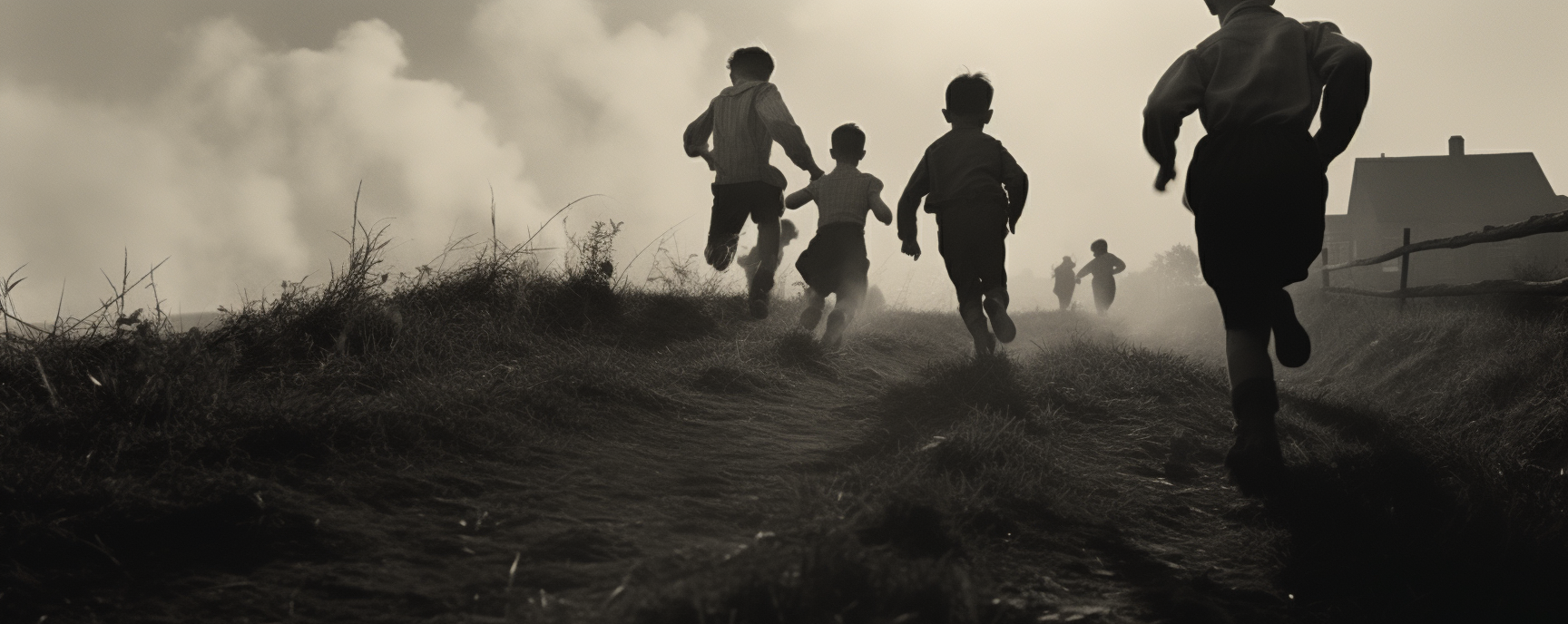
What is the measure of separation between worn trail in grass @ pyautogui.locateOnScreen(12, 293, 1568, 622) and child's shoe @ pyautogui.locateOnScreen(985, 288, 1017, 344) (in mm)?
1039

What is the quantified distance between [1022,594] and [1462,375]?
4547mm

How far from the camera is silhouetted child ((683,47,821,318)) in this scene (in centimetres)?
624

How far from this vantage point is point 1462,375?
511cm

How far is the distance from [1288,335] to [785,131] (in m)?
3.69

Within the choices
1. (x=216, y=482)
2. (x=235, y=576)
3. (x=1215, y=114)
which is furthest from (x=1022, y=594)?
(x=1215, y=114)

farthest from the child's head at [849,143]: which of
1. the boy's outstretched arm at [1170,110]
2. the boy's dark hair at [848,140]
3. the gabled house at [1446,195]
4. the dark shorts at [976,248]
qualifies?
the gabled house at [1446,195]

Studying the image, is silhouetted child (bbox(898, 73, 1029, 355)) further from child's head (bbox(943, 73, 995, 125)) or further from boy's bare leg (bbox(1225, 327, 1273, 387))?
boy's bare leg (bbox(1225, 327, 1273, 387))

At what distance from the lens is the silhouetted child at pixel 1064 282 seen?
52.1 feet

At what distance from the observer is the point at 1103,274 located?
48.2 feet

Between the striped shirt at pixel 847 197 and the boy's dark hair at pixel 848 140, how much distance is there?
165 millimetres

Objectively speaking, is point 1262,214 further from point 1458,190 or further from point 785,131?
point 1458,190

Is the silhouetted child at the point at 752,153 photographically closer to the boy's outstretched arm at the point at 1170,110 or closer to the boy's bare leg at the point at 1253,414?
the boy's outstretched arm at the point at 1170,110

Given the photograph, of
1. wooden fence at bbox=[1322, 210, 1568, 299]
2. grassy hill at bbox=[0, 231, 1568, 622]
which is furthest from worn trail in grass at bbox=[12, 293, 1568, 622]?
wooden fence at bbox=[1322, 210, 1568, 299]

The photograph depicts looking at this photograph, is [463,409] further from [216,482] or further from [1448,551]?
Answer: [1448,551]
